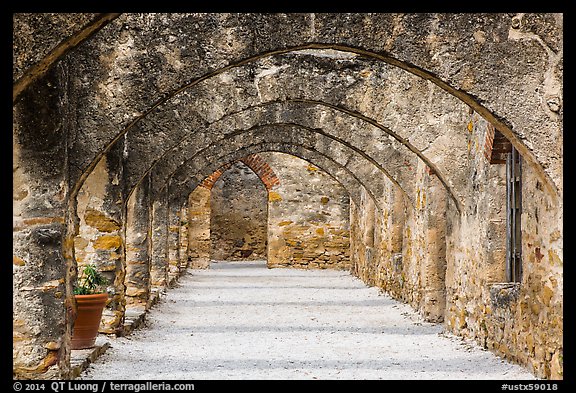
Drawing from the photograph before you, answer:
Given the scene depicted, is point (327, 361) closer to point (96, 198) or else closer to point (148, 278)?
point (96, 198)

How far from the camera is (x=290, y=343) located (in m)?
8.34

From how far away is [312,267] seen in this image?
20.3 meters

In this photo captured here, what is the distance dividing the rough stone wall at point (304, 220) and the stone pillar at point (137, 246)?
986 centimetres

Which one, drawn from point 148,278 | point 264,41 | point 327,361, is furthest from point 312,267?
point 264,41

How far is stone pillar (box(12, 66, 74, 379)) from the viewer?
216 inches

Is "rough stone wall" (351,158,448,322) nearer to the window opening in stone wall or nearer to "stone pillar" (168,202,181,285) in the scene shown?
the window opening in stone wall

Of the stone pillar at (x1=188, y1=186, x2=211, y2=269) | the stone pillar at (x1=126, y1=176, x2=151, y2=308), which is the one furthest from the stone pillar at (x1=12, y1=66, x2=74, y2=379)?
the stone pillar at (x1=188, y1=186, x2=211, y2=269)

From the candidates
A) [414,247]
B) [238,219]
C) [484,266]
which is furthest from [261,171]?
[484,266]

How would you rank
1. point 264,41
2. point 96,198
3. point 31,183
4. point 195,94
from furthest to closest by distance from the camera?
point 195,94, point 96,198, point 264,41, point 31,183

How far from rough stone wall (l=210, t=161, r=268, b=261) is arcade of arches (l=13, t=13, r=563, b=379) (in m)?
10.8

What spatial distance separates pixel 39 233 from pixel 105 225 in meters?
2.76

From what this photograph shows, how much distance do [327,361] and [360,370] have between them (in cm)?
52

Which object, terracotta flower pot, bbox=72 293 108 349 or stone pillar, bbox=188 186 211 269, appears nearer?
terracotta flower pot, bbox=72 293 108 349

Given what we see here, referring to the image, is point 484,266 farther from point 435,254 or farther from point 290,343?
point 435,254
